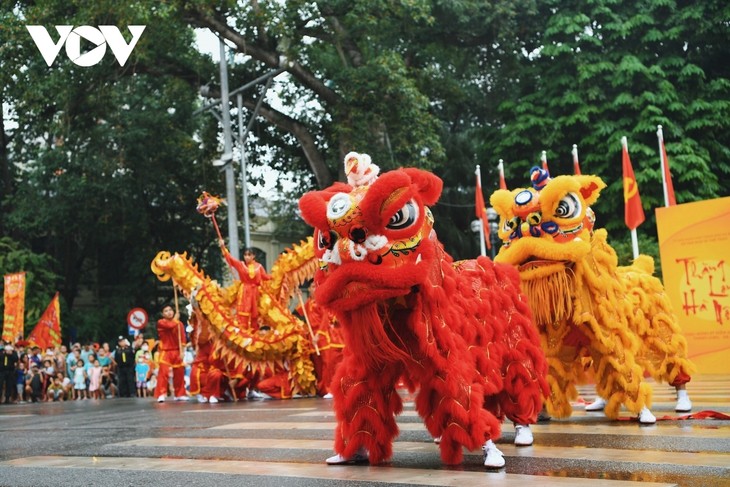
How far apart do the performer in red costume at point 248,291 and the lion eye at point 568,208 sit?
880cm

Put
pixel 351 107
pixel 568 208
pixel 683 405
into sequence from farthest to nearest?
pixel 351 107 < pixel 683 405 < pixel 568 208

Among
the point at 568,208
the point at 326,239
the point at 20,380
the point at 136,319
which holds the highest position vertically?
the point at 136,319

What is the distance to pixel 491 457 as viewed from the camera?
5.58m

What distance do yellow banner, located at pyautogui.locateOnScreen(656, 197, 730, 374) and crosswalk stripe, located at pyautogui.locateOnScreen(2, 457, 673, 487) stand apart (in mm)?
10202

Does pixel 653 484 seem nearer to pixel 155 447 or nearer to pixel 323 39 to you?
pixel 155 447

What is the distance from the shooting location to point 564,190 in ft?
24.7

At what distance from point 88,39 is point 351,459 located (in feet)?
56.3

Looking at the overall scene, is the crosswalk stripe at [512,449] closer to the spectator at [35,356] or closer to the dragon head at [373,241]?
the dragon head at [373,241]

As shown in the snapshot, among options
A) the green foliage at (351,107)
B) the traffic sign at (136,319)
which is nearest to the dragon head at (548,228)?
the green foliage at (351,107)

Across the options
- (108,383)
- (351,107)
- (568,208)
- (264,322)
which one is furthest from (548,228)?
(108,383)

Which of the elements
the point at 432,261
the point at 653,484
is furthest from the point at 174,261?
the point at 653,484

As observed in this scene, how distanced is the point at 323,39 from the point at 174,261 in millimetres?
12592

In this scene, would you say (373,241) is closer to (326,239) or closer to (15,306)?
(326,239)

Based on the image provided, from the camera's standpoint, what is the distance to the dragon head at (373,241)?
5.49 metres
